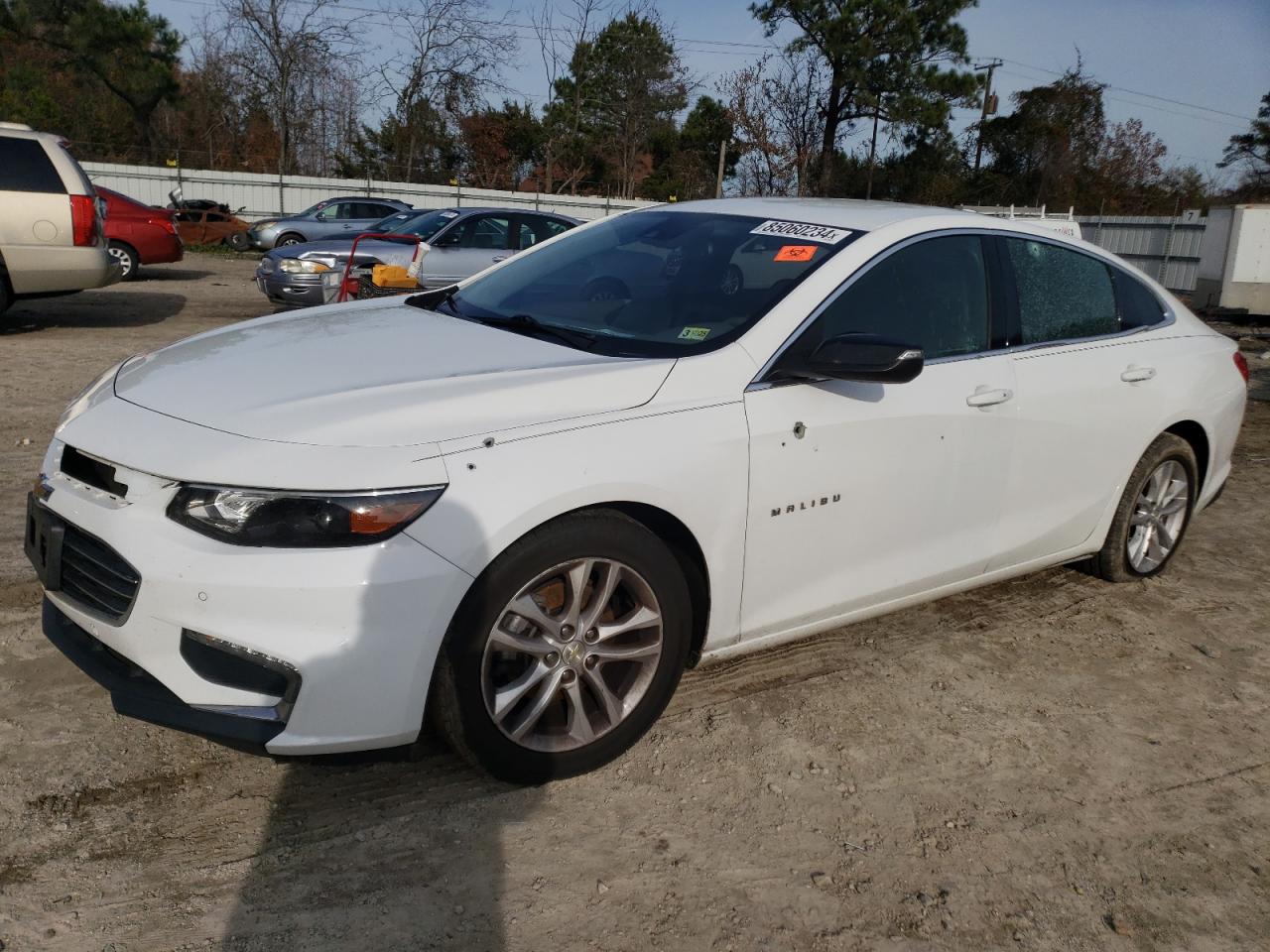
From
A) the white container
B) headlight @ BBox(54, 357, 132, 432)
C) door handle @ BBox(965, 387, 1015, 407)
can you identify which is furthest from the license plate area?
the white container

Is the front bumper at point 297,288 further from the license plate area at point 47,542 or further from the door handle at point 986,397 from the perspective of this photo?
the door handle at point 986,397

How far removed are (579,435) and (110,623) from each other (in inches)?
49.8

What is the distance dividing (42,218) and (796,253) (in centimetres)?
908

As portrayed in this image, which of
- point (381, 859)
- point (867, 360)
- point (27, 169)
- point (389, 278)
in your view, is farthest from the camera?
point (27, 169)

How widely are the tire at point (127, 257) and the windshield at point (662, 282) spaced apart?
13287 mm

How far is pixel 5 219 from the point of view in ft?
32.6

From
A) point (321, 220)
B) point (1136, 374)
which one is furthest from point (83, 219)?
point (321, 220)

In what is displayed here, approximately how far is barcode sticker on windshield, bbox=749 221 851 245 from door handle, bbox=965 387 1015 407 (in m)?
0.72

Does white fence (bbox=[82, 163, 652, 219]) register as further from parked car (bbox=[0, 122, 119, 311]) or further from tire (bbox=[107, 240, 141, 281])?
parked car (bbox=[0, 122, 119, 311])

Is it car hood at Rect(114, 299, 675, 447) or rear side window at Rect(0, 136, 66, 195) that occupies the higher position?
rear side window at Rect(0, 136, 66, 195)

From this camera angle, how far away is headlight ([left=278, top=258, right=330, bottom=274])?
12.0 m

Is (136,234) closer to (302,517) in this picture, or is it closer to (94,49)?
(302,517)

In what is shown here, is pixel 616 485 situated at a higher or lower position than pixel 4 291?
higher

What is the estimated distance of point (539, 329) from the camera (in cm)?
358
